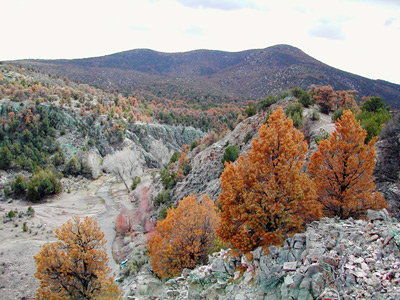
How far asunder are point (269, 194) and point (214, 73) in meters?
134

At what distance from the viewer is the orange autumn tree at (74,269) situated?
1446 centimetres

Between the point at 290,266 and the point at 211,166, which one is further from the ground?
the point at 290,266

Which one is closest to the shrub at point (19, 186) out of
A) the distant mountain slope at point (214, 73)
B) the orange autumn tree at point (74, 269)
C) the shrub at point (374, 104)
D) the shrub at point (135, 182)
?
the shrub at point (135, 182)

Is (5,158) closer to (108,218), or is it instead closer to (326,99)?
(108,218)

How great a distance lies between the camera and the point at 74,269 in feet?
49.5

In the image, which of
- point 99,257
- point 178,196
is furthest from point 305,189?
point 178,196

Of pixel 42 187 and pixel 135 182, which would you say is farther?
pixel 135 182

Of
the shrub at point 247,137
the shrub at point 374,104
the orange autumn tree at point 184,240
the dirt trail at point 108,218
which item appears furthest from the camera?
the shrub at point 247,137

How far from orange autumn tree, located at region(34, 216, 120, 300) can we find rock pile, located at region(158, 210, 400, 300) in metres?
6.18

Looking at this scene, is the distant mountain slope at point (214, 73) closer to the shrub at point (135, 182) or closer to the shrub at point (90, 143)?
the shrub at point (90, 143)

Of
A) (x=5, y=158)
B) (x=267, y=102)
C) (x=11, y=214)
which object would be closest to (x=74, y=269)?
(x=11, y=214)

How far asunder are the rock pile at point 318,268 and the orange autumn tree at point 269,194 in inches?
25.7

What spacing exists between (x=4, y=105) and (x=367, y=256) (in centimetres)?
7069

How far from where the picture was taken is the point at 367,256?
24.4 ft
